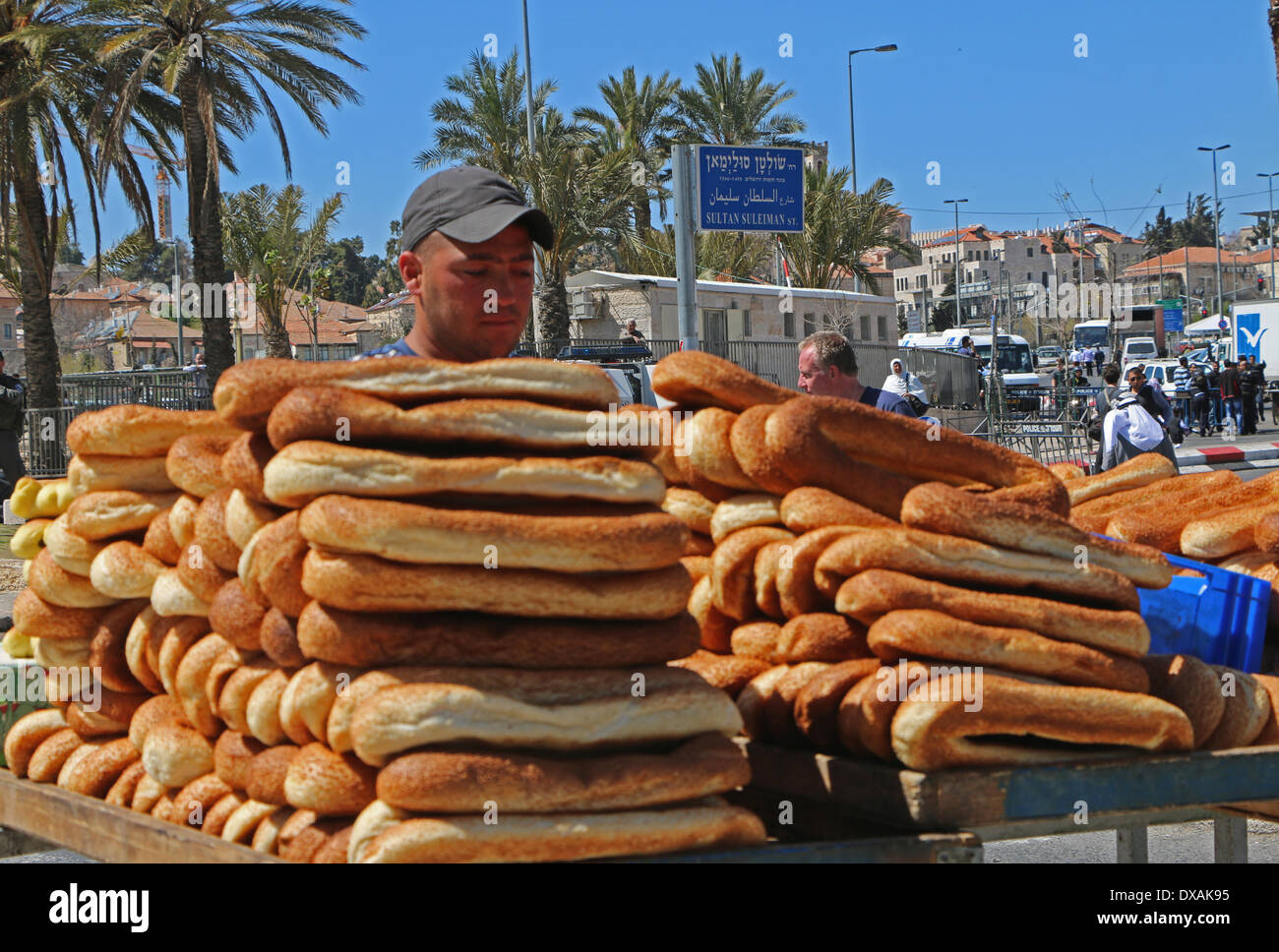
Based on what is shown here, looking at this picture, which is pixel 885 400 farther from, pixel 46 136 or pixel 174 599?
pixel 46 136

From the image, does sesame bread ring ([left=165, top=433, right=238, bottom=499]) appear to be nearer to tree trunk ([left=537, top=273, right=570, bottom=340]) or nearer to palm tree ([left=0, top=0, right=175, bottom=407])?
palm tree ([left=0, top=0, right=175, bottom=407])

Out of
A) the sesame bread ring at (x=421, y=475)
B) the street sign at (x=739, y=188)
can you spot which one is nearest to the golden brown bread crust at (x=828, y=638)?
the sesame bread ring at (x=421, y=475)

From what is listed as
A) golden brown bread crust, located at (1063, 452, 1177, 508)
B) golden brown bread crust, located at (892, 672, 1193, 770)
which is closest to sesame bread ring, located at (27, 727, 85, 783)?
golden brown bread crust, located at (892, 672, 1193, 770)

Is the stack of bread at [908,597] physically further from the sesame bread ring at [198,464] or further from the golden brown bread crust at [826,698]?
the sesame bread ring at [198,464]

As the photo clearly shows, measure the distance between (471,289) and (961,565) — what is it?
1280 mm

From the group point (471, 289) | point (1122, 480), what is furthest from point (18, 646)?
point (1122, 480)

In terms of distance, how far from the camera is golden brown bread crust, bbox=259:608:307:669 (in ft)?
8.07

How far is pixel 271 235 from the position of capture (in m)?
38.8

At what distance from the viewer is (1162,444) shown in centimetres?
1195

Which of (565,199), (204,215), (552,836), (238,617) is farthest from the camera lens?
Answer: (565,199)

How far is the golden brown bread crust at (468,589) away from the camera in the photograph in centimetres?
222

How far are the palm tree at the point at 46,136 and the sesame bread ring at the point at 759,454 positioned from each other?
928 inches

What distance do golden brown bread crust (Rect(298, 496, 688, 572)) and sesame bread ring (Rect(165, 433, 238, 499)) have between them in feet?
2.12
